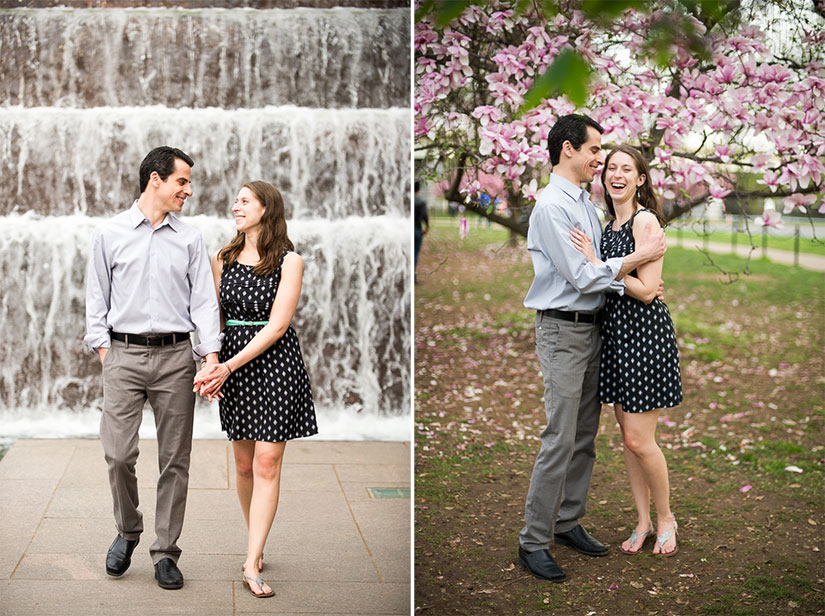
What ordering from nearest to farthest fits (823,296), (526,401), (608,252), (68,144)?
(608,252) → (526,401) → (68,144) → (823,296)

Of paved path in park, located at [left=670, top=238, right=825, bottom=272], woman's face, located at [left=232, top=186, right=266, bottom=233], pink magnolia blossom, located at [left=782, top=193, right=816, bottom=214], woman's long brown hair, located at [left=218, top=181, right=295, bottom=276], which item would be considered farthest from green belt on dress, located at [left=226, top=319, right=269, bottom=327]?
pink magnolia blossom, located at [left=782, top=193, right=816, bottom=214]

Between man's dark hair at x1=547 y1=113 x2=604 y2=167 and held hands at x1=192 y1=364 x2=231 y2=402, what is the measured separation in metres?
1.26

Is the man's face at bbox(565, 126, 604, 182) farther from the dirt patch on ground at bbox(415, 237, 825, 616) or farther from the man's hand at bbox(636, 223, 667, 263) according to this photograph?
the dirt patch on ground at bbox(415, 237, 825, 616)

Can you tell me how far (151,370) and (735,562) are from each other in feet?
6.76

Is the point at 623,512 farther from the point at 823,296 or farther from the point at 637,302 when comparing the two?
the point at 823,296

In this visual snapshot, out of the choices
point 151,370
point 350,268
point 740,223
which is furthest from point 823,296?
point 151,370

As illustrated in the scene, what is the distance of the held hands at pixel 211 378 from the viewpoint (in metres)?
3.26

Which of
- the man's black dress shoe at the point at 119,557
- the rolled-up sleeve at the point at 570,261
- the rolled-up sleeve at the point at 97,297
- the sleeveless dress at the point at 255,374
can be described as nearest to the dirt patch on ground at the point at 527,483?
the rolled-up sleeve at the point at 570,261

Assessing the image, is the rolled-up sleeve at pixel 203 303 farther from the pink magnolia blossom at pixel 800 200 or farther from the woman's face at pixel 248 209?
the pink magnolia blossom at pixel 800 200

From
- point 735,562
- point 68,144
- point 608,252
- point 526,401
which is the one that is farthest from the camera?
point 68,144

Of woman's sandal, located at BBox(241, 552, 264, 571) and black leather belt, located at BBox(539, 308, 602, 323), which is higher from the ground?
black leather belt, located at BBox(539, 308, 602, 323)

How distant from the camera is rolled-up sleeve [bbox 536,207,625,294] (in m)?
3.08

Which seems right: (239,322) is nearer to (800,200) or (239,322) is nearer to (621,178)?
(621,178)

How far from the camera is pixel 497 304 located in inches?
162
